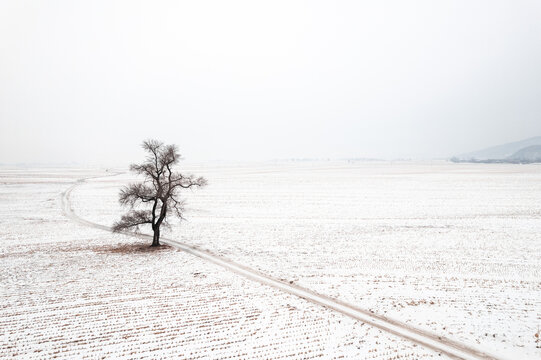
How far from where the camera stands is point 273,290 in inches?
718

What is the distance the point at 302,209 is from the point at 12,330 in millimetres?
39483

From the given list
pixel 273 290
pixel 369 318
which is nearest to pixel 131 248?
pixel 273 290

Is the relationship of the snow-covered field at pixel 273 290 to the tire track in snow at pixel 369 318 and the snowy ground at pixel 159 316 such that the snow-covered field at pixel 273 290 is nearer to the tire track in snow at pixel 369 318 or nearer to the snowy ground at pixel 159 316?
the snowy ground at pixel 159 316

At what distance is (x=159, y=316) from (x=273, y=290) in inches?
265

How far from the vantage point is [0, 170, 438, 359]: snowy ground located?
12216mm

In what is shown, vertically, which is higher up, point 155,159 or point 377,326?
point 155,159

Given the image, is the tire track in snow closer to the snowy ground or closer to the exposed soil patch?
the snowy ground

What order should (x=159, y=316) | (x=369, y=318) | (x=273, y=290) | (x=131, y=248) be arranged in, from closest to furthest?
(x=369, y=318)
(x=159, y=316)
(x=273, y=290)
(x=131, y=248)

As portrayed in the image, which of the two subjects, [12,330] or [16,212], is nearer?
[12,330]

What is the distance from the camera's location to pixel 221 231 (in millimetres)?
35000

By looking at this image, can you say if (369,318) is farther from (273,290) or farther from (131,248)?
(131,248)

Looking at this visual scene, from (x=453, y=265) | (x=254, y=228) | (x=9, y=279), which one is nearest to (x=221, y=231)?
(x=254, y=228)

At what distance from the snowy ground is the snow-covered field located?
8 cm

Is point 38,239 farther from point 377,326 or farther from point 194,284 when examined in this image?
point 377,326
